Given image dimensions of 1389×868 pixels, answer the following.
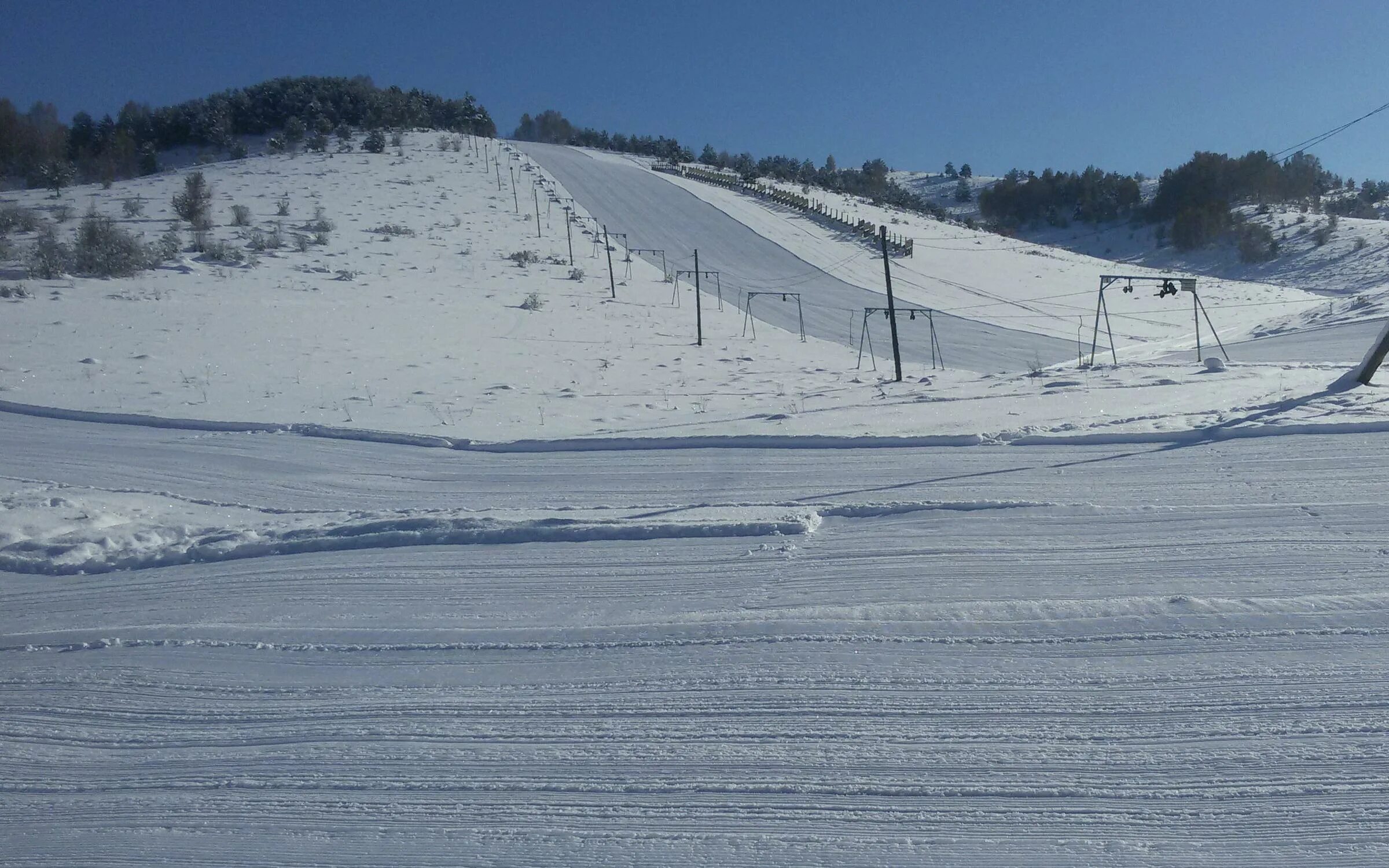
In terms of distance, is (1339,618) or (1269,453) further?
(1269,453)

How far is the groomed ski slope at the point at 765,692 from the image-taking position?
310 cm

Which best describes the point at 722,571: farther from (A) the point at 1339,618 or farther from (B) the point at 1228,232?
(B) the point at 1228,232

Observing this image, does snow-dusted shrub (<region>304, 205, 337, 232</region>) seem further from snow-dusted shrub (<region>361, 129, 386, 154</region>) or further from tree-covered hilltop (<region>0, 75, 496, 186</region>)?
snow-dusted shrub (<region>361, 129, 386, 154</region>)

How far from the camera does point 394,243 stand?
3303 cm

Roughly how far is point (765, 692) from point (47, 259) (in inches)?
954

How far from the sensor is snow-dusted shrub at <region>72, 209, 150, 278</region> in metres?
21.8

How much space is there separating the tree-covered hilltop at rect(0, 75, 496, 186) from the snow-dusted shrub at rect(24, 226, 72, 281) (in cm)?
2372

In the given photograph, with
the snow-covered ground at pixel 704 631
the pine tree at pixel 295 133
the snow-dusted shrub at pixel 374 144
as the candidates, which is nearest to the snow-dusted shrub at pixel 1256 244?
the snow-covered ground at pixel 704 631

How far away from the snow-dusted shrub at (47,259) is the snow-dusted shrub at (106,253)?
8.5 inches

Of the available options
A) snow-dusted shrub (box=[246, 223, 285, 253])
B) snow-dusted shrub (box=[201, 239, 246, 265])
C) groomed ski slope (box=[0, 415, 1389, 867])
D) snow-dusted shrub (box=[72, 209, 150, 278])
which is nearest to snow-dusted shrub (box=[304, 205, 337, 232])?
snow-dusted shrub (box=[246, 223, 285, 253])

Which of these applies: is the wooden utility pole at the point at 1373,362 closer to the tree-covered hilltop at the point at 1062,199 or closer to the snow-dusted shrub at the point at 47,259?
the snow-dusted shrub at the point at 47,259

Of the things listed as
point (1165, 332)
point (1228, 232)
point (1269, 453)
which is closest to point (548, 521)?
point (1269, 453)

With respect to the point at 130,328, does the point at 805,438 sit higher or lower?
lower

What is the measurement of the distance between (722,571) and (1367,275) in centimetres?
4237
